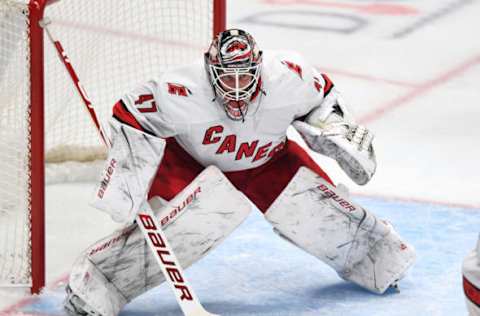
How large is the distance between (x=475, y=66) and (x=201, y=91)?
118 inches

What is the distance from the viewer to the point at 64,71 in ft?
16.7

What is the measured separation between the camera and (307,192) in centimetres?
429

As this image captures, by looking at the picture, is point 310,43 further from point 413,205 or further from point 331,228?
point 331,228

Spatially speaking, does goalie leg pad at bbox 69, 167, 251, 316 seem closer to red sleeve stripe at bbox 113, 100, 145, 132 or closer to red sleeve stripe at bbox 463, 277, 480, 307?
red sleeve stripe at bbox 113, 100, 145, 132

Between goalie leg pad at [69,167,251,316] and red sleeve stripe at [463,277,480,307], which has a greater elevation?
red sleeve stripe at [463,277,480,307]

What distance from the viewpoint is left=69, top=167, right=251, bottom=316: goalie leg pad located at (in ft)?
13.7

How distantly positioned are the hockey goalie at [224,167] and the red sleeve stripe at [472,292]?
1.07 m

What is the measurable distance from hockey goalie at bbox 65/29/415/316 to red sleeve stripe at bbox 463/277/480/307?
1.07 metres

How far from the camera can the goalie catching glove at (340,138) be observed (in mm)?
4195

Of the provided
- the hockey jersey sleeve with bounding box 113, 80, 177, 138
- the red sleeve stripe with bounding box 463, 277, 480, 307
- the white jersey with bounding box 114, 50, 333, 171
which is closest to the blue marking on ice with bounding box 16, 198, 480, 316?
the white jersey with bounding box 114, 50, 333, 171

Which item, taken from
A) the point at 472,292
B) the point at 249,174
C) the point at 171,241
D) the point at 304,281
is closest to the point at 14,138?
the point at 171,241

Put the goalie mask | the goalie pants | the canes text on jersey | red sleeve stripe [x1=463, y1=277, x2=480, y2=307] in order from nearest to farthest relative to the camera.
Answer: red sleeve stripe [x1=463, y1=277, x2=480, y2=307]
the goalie mask
the canes text on jersey
the goalie pants

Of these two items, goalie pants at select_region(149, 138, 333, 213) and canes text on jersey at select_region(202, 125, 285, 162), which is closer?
canes text on jersey at select_region(202, 125, 285, 162)

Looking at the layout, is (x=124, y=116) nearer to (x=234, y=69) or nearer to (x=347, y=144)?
(x=234, y=69)
